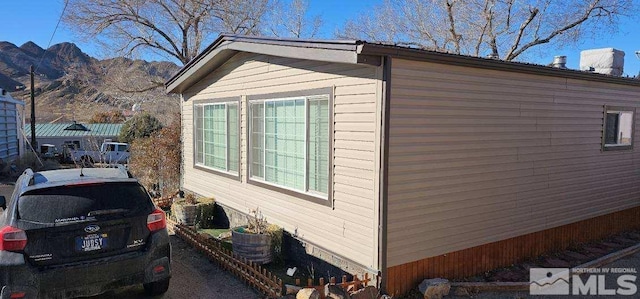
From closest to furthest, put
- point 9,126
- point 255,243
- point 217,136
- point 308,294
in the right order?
point 308,294
point 255,243
point 217,136
point 9,126

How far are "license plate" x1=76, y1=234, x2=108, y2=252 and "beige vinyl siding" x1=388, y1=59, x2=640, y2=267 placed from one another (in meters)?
3.25

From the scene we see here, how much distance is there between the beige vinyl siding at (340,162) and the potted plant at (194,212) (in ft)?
4.53

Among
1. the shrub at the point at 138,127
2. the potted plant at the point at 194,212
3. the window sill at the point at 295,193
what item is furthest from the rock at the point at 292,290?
the shrub at the point at 138,127

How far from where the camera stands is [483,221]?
637cm

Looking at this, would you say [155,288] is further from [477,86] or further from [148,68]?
[148,68]

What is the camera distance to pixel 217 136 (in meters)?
9.47

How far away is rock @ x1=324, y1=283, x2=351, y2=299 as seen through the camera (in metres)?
4.80

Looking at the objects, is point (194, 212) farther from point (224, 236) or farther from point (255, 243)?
point (255, 243)

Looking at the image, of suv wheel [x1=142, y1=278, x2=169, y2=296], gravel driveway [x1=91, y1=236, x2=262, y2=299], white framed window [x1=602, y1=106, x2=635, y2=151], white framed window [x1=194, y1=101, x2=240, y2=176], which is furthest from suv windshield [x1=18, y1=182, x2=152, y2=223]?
white framed window [x1=602, y1=106, x2=635, y2=151]

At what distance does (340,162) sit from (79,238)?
3.18 meters

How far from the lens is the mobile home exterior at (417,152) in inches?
210

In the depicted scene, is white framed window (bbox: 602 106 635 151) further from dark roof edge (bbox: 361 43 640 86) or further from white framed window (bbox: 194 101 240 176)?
white framed window (bbox: 194 101 240 176)

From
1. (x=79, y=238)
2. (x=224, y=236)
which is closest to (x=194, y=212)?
(x=224, y=236)

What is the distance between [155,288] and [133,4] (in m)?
21.4
